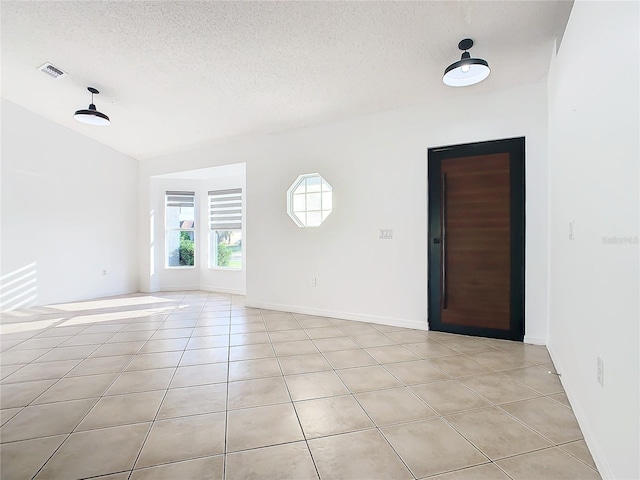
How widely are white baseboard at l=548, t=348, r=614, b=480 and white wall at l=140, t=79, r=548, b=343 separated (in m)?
1.22

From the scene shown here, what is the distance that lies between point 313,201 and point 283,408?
3.09 m

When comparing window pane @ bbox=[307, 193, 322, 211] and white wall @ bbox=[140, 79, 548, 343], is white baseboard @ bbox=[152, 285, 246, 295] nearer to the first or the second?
white wall @ bbox=[140, 79, 548, 343]

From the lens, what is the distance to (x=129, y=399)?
210 centimetres

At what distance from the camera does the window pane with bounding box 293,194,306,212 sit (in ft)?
15.4

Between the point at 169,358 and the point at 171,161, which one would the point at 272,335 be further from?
the point at 171,161

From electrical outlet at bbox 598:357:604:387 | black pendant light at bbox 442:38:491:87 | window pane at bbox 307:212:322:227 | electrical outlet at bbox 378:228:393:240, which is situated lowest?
electrical outlet at bbox 598:357:604:387

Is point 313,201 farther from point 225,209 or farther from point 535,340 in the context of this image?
point 535,340

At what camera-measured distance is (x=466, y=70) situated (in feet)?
8.48

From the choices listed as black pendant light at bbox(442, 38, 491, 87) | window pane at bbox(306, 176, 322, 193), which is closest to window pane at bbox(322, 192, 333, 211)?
window pane at bbox(306, 176, 322, 193)

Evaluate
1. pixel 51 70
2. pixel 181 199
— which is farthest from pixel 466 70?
pixel 181 199

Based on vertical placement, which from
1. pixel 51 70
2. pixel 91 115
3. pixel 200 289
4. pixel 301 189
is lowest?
pixel 200 289

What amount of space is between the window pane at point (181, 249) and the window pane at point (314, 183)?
11.1 feet

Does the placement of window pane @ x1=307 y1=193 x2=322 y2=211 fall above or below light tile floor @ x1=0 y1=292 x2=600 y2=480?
above

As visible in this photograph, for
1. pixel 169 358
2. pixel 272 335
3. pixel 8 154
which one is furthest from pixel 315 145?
pixel 8 154
